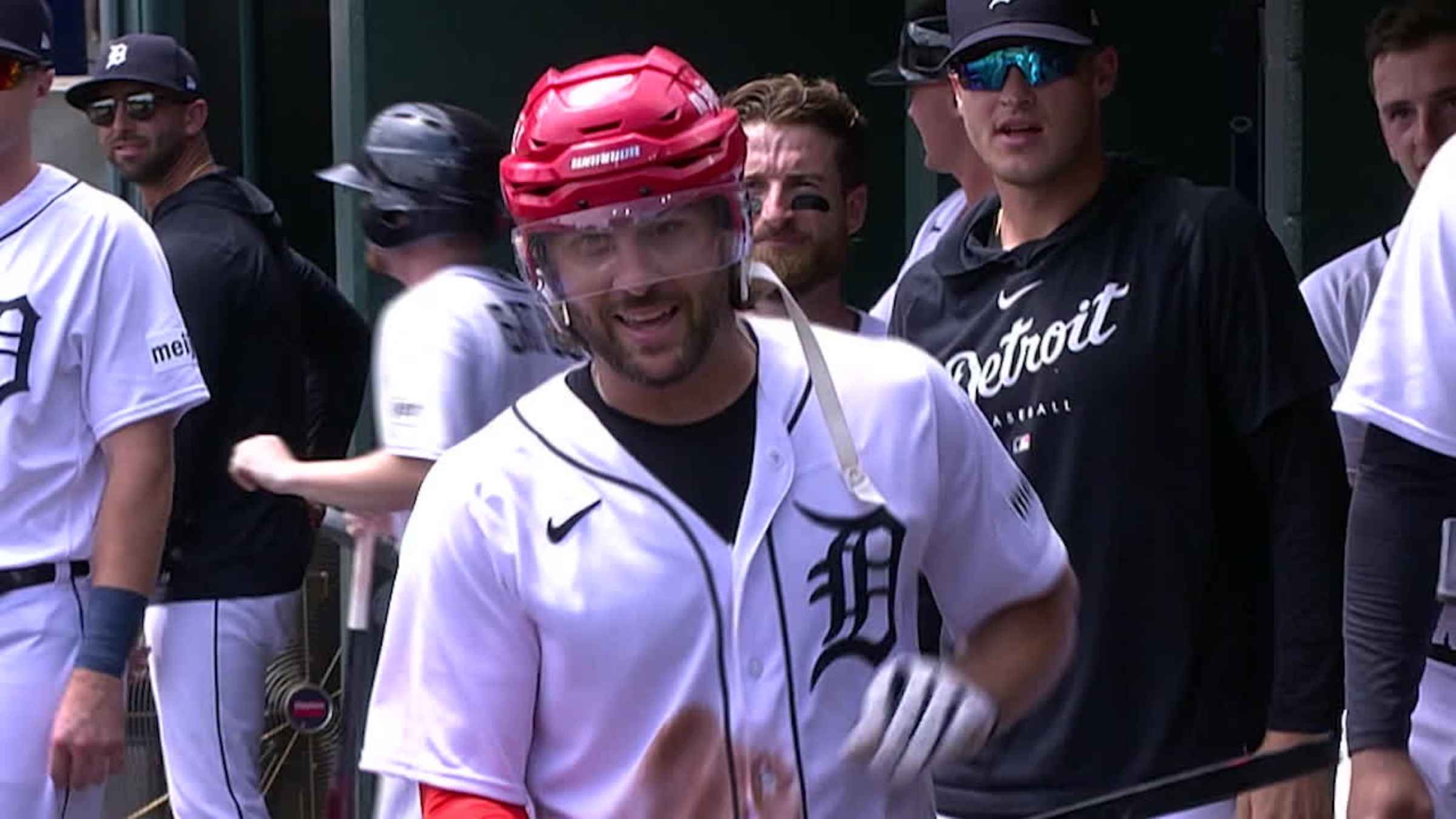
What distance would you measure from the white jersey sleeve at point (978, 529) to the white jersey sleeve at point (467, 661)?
1.57 feet

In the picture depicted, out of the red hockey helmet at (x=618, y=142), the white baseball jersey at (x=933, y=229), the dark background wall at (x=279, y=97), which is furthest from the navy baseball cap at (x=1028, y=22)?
the dark background wall at (x=279, y=97)

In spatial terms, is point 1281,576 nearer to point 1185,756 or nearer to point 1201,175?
point 1185,756

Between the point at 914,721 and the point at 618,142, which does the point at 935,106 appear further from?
the point at 914,721

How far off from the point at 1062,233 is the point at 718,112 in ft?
3.81

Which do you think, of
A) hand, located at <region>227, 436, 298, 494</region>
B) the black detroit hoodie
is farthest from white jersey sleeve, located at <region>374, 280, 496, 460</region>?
the black detroit hoodie

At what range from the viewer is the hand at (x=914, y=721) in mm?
2553

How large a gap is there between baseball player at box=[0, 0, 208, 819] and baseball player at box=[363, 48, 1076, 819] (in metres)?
1.75

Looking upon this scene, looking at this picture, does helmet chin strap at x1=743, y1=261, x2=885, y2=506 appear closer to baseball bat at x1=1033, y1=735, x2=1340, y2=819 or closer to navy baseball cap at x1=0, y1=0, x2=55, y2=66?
baseball bat at x1=1033, y1=735, x2=1340, y2=819

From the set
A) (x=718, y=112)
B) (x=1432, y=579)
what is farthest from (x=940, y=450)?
(x=1432, y=579)

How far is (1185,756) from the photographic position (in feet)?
11.8

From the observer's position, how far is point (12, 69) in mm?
4441

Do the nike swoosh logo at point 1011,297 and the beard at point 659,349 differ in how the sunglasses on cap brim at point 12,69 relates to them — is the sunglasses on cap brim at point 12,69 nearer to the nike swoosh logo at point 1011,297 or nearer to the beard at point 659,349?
the nike swoosh logo at point 1011,297

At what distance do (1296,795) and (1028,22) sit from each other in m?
1.20

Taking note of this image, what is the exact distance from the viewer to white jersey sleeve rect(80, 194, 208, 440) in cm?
439
